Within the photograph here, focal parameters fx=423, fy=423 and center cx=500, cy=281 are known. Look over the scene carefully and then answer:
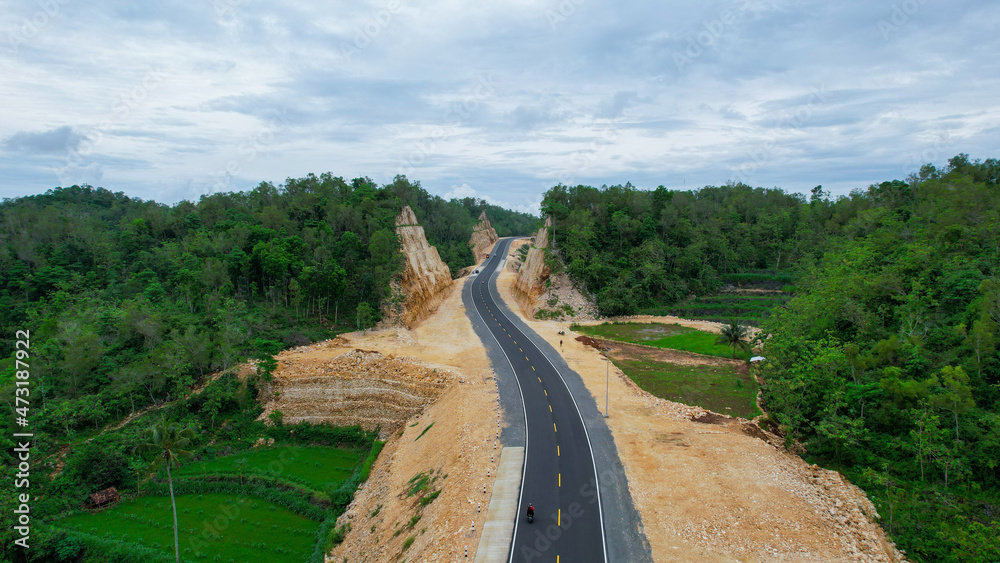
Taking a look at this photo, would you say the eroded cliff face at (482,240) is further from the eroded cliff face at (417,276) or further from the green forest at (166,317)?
the eroded cliff face at (417,276)

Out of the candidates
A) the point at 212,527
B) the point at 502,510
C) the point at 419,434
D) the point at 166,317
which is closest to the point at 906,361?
the point at 502,510

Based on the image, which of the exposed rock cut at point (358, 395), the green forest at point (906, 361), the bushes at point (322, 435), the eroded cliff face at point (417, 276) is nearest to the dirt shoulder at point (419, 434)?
the exposed rock cut at point (358, 395)

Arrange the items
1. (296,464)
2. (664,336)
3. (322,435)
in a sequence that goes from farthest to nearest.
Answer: (664,336) → (322,435) → (296,464)

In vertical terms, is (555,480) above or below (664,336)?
below

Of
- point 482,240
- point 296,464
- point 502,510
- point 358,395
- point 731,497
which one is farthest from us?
point 482,240

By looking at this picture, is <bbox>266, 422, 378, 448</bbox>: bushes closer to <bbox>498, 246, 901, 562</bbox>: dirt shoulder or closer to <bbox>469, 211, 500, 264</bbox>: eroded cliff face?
<bbox>498, 246, 901, 562</bbox>: dirt shoulder

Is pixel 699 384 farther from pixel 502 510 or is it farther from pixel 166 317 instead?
pixel 166 317

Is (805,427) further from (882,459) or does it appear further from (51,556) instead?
(51,556)
